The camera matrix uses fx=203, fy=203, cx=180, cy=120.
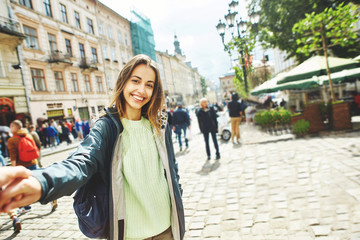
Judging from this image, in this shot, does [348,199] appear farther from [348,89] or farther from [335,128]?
[348,89]

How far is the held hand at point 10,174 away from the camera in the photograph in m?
0.62

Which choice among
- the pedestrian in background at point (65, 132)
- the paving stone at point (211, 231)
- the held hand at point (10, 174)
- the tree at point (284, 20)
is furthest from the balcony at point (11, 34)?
the tree at point (284, 20)

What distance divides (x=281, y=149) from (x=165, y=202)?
5653 millimetres

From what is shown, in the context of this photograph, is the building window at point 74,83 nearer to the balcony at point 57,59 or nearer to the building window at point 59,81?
the building window at point 59,81

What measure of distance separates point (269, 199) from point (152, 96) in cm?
296

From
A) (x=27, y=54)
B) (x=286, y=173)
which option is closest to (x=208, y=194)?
(x=286, y=173)

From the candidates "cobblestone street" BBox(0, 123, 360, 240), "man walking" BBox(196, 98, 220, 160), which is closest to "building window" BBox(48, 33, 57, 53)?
"man walking" BBox(196, 98, 220, 160)

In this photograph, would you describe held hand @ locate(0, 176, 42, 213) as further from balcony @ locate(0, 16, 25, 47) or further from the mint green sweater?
balcony @ locate(0, 16, 25, 47)

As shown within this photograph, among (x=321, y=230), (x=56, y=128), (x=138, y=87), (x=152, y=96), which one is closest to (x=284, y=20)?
(x=321, y=230)

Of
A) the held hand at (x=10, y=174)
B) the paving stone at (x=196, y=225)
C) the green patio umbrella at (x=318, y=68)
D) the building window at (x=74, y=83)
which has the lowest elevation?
the paving stone at (x=196, y=225)

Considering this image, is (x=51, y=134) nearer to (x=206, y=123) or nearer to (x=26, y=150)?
(x=26, y=150)

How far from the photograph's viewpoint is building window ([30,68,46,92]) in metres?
15.0

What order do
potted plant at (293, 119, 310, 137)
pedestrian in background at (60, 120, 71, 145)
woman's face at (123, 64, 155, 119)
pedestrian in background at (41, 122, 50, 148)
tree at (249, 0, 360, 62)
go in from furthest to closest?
1. pedestrian in background at (60, 120, 71, 145)
2. pedestrian in background at (41, 122, 50, 148)
3. tree at (249, 0, 360, 62)
4. potted plant at (293, 119, 310, 137)
5. woman's face at (123, 64, 155, 119)

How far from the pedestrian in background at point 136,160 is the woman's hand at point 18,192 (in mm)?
307
